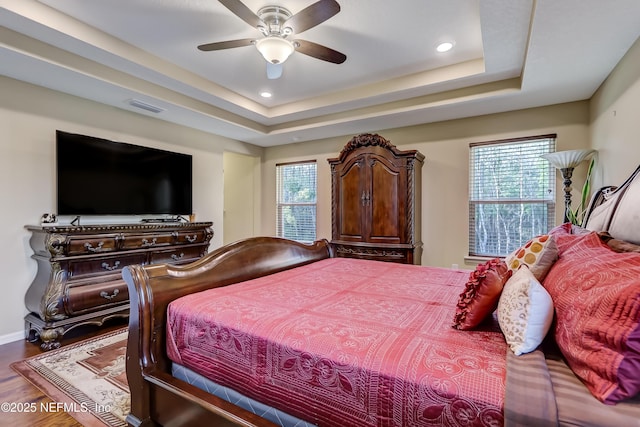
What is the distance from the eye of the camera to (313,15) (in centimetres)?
203

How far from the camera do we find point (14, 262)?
2955 mm

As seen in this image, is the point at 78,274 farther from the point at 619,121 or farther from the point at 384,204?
the point at 619,121

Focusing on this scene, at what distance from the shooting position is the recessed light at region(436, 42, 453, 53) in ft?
9.27

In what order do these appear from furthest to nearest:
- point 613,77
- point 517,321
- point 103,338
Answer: point 103,338
point 613,77
point 517,321

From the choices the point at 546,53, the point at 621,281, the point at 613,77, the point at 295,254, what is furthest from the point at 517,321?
the point at 613,77

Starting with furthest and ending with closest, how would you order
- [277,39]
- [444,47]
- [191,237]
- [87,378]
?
[191,237], [444,47], [277,39], [87,378]

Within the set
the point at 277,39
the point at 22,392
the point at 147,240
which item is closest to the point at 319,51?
the point at 277,39

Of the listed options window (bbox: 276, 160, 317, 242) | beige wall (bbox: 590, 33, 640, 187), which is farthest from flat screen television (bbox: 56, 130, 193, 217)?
beige wall (bbox: 590, 33, 640, 187)

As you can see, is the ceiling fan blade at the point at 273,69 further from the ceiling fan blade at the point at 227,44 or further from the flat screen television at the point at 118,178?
the flat screen television at the point at 118,178

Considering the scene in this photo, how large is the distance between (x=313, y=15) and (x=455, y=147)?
2.82m

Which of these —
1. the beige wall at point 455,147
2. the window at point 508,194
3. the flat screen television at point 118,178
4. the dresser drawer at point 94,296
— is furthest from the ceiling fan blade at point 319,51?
the dresser drawer at point 94,296

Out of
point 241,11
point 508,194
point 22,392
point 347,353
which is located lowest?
point 22,392

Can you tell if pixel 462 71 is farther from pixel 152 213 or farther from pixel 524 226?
pixel 152 213

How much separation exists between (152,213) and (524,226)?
4624 millimetres
